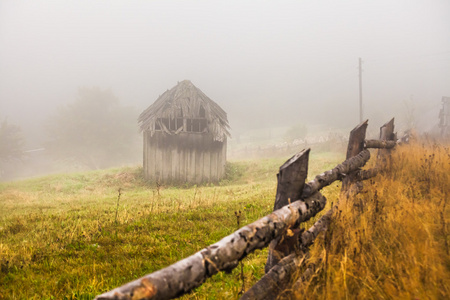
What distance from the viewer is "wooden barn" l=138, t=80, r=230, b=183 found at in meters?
18.0

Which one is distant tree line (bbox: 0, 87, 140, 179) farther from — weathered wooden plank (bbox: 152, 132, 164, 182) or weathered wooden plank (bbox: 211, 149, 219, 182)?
weathered wooden plank (bbox: 211, 149, 219, 182)

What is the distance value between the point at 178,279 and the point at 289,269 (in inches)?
46.8

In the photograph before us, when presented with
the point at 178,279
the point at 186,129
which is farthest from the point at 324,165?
the point at 178,279

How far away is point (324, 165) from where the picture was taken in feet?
57.7

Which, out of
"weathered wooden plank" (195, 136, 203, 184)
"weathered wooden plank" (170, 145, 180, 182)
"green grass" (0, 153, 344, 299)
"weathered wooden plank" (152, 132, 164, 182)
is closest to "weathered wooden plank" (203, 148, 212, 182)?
"weathered wooden plank" (195, 136, 203, 184)

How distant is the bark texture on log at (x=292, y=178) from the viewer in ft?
7.80

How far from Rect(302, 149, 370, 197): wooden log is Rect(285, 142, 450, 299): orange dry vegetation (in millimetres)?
357

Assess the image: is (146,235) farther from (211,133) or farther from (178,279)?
(211,133)

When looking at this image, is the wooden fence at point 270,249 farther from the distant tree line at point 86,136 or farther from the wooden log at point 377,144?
the distant tree line at point 86,136

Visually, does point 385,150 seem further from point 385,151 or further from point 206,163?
point 206,163

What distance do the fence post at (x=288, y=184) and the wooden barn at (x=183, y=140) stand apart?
50.7ft

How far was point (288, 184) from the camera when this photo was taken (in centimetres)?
246

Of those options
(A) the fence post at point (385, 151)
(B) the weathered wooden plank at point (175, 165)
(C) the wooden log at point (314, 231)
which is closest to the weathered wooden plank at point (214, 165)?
(B) the weathered wooden plank at point (175, 165)

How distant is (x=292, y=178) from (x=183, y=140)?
16.2 m
